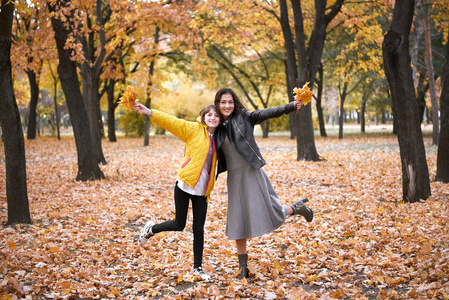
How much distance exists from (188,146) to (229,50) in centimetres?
2516

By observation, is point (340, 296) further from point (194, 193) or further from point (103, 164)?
point (103, 164)

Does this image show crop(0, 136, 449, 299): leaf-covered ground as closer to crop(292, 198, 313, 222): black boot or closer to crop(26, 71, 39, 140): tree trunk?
crop(292, 198, 313, 222): black boot

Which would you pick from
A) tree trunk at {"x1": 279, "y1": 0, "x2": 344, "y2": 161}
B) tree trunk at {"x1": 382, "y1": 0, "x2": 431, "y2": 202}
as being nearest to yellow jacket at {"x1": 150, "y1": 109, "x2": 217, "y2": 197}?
tree trunk at {"x1": 382, "y1": 0, "x2": 431, "y2": 202}

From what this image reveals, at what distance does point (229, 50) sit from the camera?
93.4 feet

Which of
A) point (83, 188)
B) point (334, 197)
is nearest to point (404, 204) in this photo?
Result: point (334, 197)

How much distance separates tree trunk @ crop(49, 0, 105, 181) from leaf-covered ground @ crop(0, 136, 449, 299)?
4.87ft

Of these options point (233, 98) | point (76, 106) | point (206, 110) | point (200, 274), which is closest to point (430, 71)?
point (76, 106)

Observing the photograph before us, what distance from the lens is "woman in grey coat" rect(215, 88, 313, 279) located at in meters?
4.22

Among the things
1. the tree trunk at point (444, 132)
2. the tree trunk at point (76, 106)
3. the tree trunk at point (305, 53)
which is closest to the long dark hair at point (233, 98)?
the tree trunk at point (444, 132)

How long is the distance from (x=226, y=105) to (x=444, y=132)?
6.25 meters


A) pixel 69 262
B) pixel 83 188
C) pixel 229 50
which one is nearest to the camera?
pixel 69 262

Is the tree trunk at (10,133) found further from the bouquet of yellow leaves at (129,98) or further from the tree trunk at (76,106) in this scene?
the tree trunk at (76,106)

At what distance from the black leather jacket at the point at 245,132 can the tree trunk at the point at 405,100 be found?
3675 mm

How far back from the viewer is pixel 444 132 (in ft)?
27.9
